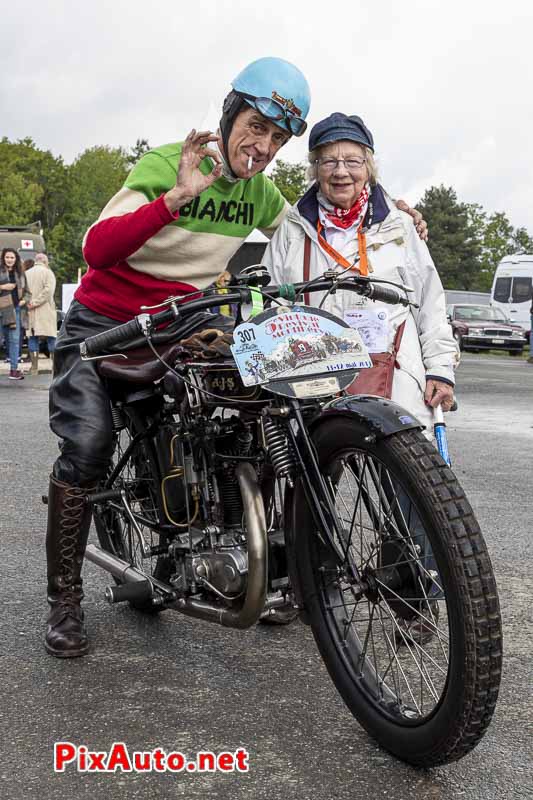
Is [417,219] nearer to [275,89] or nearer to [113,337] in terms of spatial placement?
[275,89]

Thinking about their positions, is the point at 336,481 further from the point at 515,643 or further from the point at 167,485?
the point at 515,643

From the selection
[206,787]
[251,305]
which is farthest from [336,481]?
[206,787]

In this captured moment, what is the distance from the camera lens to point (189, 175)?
10.7 ft

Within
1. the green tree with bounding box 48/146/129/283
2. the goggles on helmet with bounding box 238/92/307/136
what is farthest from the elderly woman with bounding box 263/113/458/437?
the green tree with bounding box 48/146/129/283

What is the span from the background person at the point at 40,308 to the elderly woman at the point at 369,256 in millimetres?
13313

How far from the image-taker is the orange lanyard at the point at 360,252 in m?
3.92

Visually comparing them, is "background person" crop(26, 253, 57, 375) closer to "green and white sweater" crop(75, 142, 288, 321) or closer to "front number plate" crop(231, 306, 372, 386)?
"green and white sweater" crop(75, 142, 288, 321)

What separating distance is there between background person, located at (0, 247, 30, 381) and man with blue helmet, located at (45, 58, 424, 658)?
40.7ft

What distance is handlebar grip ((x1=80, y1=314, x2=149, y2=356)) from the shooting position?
3.14 meters

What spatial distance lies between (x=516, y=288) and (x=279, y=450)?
1338 inches

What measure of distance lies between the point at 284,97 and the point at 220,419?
3.52 feet

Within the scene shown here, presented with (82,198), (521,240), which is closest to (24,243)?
(82,198)

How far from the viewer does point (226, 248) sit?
3859 mm

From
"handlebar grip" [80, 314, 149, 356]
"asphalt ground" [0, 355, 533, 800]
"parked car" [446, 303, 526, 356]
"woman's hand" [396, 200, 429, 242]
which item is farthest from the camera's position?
"parked car" [446, 303, 526, 356]
